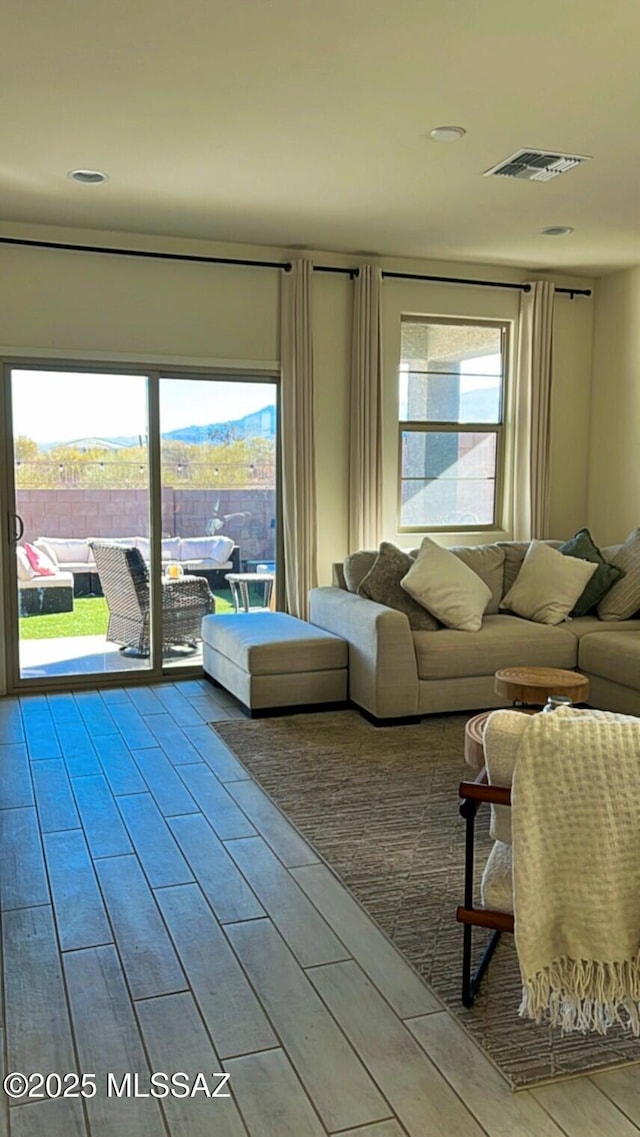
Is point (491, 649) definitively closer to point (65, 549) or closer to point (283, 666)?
point (283, 666)

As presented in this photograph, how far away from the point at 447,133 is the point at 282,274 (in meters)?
2.15

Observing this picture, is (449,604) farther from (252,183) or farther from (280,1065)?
(280,1065)

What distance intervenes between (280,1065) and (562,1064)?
65 cm

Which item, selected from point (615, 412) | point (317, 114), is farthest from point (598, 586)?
point (317, 114)

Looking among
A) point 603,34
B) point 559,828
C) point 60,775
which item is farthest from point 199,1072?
point 603,34

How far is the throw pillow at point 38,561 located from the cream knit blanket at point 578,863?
4.15 m

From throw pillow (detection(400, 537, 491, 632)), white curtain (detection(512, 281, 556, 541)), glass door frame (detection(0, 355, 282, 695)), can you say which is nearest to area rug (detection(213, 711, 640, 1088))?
throw pillow (detection(400, 537, 491, 632))

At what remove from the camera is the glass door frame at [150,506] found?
5.17 m

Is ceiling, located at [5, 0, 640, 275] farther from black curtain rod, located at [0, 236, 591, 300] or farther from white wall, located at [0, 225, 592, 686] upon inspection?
white wall, located at [0, 225, 592, 686]

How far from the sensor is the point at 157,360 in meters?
5.42

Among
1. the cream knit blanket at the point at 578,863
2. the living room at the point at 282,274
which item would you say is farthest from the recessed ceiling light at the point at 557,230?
the cream knit blanket at the point at 578,863

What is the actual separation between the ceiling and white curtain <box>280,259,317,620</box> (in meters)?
0.43

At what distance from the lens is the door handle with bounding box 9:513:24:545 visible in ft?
17.1

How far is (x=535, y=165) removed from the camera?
402cm
